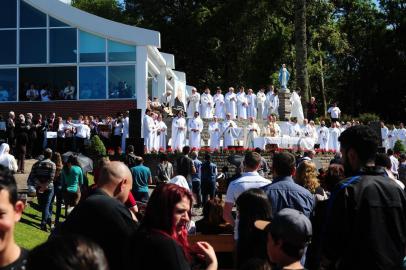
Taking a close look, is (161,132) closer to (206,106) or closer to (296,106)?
(206,106)

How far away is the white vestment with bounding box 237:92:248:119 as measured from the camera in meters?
32.0

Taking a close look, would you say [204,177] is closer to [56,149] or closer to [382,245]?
[56,149]

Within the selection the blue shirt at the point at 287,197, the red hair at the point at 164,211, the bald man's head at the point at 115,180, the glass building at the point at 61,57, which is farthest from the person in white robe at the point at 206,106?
the red hair at the point at 164,211

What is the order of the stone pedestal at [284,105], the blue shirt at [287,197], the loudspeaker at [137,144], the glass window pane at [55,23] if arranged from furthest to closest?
1. the stone pedestal at [284,105]
2. the glass window pane at [55,23]
3. the loudspeaker at [137,144]
4. the blue shirt at [287,197]

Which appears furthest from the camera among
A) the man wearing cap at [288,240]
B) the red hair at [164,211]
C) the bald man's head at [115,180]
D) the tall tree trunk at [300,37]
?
the tall tree trunk at [300,37]

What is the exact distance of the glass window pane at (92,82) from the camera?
30484 millimetres

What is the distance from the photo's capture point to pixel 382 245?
4.38m

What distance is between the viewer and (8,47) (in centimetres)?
3111

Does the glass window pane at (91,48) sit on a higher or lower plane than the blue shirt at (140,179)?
higher

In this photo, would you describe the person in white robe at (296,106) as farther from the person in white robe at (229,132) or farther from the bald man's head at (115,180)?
the bald man's head at (115,180)

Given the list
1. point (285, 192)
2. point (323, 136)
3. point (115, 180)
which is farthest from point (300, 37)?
point (115, 180)

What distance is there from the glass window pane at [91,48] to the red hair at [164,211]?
88.3 ft

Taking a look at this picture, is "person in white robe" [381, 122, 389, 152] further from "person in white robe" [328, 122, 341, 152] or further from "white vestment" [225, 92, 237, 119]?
"white vestment" [225, 92, 237, 119]

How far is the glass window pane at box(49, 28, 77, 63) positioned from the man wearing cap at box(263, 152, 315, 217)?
25861 mm
